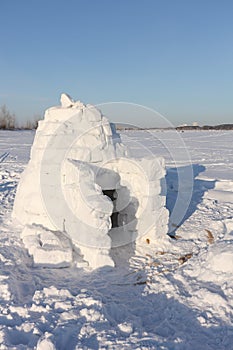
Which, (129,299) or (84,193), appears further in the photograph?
(84,193)

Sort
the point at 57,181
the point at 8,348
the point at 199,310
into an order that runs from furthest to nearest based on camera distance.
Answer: the point at 57,181 → the point at 199,310 → the point at 8,348

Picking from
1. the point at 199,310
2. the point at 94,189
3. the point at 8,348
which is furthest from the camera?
the point at 94,189

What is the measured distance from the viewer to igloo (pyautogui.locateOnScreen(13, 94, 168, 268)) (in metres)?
4.26

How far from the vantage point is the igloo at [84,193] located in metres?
4.26

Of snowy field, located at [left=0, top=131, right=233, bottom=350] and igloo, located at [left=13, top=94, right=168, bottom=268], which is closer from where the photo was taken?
snowy field, located at [left=0, top=131, right=233, bottom=350]

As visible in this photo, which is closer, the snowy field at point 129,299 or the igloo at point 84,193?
the snowy field at point 129,299

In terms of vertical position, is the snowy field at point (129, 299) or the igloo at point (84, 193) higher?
the igloo at point (84, 193)

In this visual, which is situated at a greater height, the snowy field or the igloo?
the igloo

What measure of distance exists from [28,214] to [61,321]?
263 cm

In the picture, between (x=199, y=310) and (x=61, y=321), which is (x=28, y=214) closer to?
(x=61, y=321)

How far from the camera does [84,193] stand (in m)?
4.31

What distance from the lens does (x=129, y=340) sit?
Answer: 2547 mm

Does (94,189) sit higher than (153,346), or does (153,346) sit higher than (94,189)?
(94,189)

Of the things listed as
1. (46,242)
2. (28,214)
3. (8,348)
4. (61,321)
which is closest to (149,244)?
(46,242)
